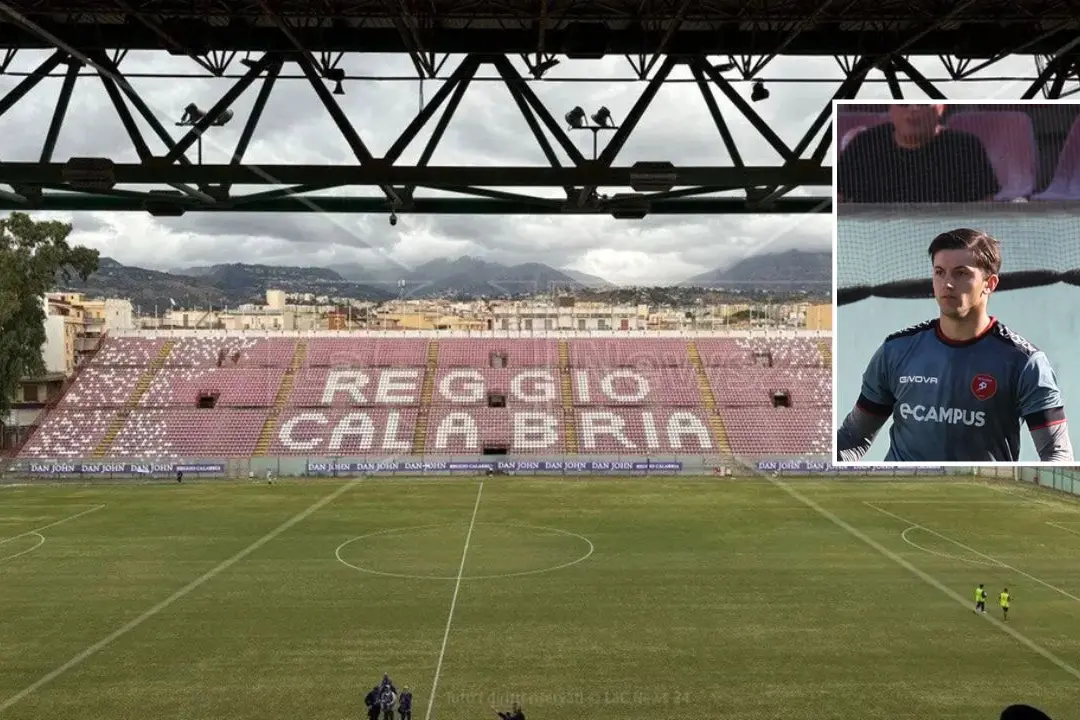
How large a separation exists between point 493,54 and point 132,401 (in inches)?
2033

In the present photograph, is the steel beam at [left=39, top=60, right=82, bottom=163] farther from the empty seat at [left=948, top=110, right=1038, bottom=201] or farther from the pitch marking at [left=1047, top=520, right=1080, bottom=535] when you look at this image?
the pitch marking at [left=1047, top=520, right=1080, bottom=535]

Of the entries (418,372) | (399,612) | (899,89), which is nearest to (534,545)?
(399,612)

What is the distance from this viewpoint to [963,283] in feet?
24.2

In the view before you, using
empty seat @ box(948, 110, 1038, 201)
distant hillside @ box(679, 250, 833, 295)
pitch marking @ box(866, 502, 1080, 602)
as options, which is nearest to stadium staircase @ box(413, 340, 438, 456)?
distant hillside @ box(679, 250, 833, 295)

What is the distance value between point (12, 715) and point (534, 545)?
1575 cm

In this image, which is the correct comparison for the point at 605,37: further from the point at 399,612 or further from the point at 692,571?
the point at 692,571

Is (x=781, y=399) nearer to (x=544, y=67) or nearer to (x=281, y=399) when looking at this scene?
(x=281, y=399)

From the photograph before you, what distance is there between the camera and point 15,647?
17.2 m

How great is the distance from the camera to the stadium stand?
157 ft

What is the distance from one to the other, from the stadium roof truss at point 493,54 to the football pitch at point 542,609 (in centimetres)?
1035

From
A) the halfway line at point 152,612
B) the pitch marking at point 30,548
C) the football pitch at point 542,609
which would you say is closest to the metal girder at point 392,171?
the football pitch at point 542,609

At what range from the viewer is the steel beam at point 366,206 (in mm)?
7133

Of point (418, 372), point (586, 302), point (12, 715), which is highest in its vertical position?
point (586, 302)

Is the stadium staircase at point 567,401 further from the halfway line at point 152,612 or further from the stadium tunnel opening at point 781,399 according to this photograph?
the halfway line at point 152,612
